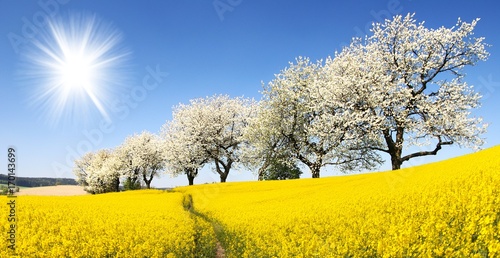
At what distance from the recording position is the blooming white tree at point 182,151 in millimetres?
55094

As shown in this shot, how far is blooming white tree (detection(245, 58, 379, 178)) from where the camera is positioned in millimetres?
36219

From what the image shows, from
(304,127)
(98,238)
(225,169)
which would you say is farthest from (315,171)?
(98,238)

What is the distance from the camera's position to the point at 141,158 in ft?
262

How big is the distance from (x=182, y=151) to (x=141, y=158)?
27699 mm

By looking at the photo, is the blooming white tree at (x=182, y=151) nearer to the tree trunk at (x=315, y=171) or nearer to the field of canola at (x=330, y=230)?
the tree trunk at (x=315, y=171)

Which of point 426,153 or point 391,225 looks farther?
point 426,153

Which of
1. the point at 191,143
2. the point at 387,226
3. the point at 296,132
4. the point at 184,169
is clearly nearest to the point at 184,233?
the point at 387,226

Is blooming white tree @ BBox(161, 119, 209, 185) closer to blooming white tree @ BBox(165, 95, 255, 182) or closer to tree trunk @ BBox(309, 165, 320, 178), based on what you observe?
blooming white tree @ BBox(165, 95, 255, 182)

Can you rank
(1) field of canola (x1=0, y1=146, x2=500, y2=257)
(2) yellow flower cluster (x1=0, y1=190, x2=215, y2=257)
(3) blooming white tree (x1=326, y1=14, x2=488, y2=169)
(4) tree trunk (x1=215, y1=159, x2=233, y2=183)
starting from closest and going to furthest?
1. (1) field of canola (x1=0, y1=146, x2=500, y2=257)
2. (2) yellow flower cluster (x1=0, y1=190, x2=215, y2=257)
3. (3) blooming white tree (x1=326, y1=14, x2=488, y2=169)
4. (4) tree trunk (x1=215, y1=159, x2=233, y2=183)

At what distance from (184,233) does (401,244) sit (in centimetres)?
792

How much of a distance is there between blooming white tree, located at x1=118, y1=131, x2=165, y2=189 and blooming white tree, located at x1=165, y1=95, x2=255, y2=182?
23.7 meters

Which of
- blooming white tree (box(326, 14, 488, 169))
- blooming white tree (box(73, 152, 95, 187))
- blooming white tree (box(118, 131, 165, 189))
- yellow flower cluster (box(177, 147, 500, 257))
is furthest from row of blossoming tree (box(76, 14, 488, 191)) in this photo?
blooming white tree (box(73, 152, 95, 187))

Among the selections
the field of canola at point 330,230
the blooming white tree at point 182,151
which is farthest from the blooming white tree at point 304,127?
the field of canola at point 330,230

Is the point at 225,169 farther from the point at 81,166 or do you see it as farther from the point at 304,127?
the point at 81,166
